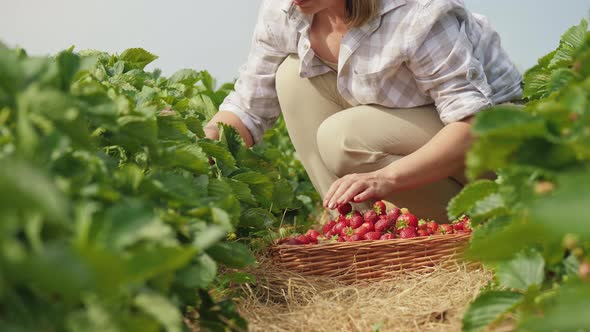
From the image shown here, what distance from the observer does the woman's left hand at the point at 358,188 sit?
98.3 inches

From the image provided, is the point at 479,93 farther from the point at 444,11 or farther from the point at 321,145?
the point at 321,145

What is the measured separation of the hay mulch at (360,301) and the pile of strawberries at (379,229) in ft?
0.55

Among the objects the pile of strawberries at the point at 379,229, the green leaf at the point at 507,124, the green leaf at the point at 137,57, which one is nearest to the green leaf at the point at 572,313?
the green leaf at the point at 507,124

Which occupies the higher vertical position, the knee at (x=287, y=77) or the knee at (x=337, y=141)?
the knee at (x=287, y=77)

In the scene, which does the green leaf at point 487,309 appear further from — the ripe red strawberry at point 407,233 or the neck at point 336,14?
the neck at point 336,14

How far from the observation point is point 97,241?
39.0 inches

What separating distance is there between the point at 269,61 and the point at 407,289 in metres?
1.34

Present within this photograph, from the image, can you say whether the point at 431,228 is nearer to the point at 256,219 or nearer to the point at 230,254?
the point at 256,219

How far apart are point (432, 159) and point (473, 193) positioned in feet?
3.61

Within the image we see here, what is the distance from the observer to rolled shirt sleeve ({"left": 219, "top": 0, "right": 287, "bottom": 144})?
3135mm

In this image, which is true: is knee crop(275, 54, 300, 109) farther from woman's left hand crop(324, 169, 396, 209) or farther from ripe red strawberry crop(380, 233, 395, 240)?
ripe red strawberry crop(380, 233, 395, 240)

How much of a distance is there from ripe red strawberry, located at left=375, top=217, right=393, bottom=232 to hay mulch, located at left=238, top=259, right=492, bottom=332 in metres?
0.26

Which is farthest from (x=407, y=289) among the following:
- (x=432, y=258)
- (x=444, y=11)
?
(x=444, y=11)

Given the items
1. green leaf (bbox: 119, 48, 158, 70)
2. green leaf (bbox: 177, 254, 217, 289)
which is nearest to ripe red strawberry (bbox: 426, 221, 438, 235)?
green leaf (bbox: 177, 254, 217, 289)
